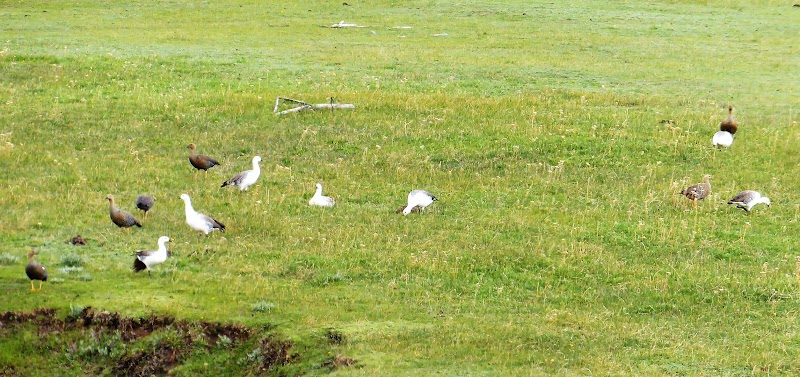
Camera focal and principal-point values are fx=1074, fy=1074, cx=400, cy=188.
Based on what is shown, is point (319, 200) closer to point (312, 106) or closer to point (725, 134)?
point (312, 106)

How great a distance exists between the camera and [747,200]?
2197cm

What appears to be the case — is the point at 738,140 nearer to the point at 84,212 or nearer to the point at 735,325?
the point at 735,325

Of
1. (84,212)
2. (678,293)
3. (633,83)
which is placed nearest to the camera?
(678,293)

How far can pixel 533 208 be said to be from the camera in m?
22.1

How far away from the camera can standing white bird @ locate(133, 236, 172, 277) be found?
17219mm

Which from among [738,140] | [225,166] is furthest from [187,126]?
[738,140]

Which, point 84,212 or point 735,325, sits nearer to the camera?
point 735,325

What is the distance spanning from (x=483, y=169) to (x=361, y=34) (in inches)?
868

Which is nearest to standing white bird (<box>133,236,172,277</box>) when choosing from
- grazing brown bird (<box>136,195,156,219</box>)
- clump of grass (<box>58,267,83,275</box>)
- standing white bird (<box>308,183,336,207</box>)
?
Result: clump of grass (<box>58,267,83,275</box>)

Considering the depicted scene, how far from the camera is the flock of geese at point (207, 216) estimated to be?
17234 millimetres

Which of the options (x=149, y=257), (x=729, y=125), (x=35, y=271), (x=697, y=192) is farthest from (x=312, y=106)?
(x=35, y=271)

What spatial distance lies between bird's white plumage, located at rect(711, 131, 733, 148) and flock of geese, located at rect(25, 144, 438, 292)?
347 inches

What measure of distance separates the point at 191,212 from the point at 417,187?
6058 mm

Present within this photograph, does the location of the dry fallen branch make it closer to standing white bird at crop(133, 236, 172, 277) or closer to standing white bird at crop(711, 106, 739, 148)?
standing white bird at crop(711, 106, 739, 148)
